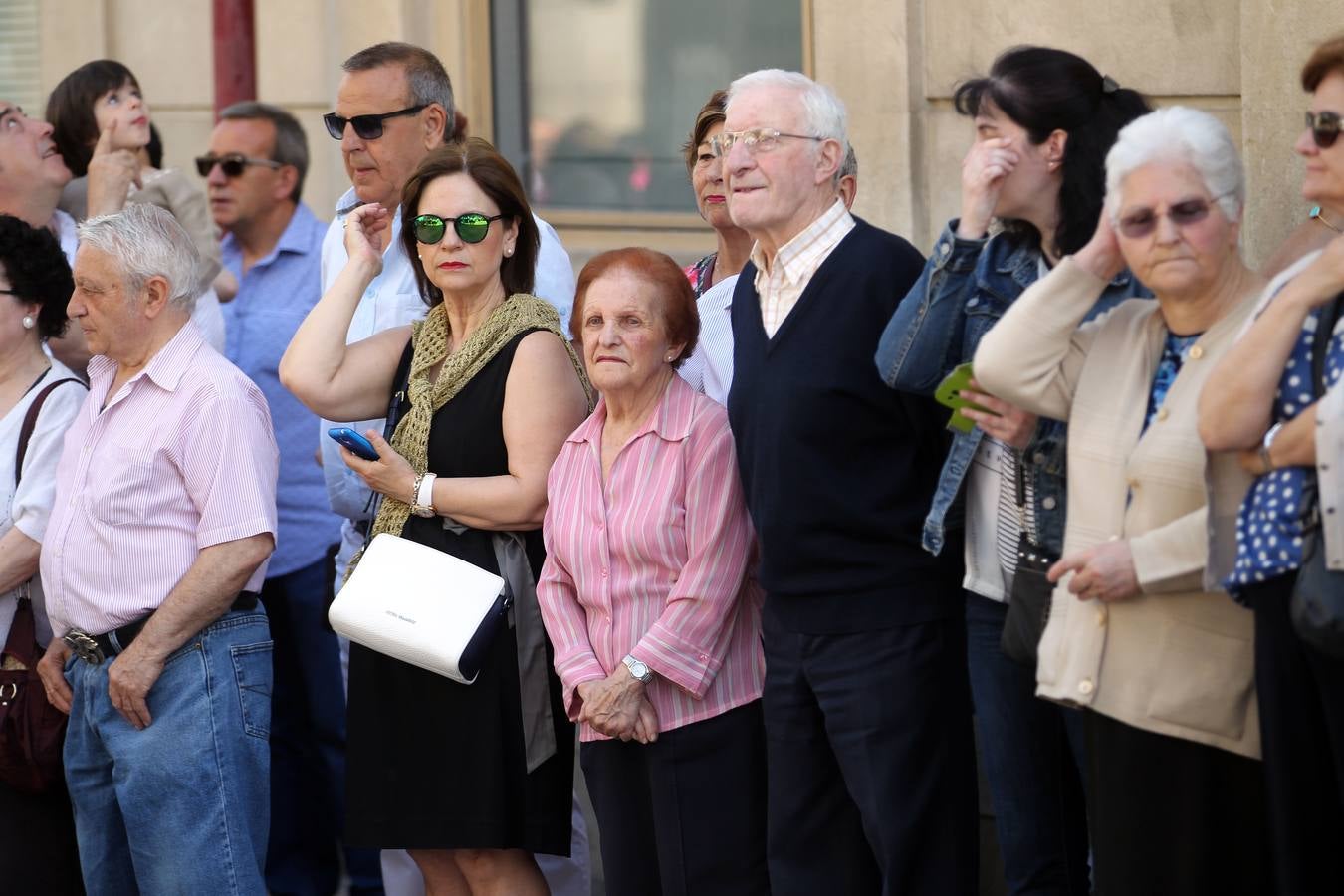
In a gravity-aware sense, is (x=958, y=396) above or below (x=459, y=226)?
below

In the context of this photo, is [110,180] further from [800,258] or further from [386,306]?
[800,258]

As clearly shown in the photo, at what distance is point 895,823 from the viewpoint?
3.62 meters

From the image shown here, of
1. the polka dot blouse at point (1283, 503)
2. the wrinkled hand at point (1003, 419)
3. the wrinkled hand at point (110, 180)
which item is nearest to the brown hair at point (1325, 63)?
the polka dot blouse at point (1283, 503)

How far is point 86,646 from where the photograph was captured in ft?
14.4

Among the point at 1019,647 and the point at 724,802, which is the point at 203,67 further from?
the point at 1019,647

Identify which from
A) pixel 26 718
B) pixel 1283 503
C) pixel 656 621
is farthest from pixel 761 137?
pixel 26 718

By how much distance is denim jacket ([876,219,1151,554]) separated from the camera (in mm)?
3395

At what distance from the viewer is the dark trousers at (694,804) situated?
12.7ft

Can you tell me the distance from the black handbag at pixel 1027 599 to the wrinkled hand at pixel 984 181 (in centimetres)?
44

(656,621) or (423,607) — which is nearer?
(656,621)

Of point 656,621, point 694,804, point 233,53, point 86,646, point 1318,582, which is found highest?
point 233,53

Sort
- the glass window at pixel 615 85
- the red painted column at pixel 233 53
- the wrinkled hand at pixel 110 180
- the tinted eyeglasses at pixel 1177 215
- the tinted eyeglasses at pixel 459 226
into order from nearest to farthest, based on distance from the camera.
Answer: the tinted eyeglasses at pixel 1177 215 < the tinted eyeglasses at pixel 459 226 < the wrinkled hand at pixel 110 180 < the glass window at pixel 615 85 < the red painted column at pixel 233 53

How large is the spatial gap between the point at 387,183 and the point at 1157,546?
2.64 meters

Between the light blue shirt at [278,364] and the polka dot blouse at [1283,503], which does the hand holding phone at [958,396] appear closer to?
the polka dot blouse at [1283,503]
